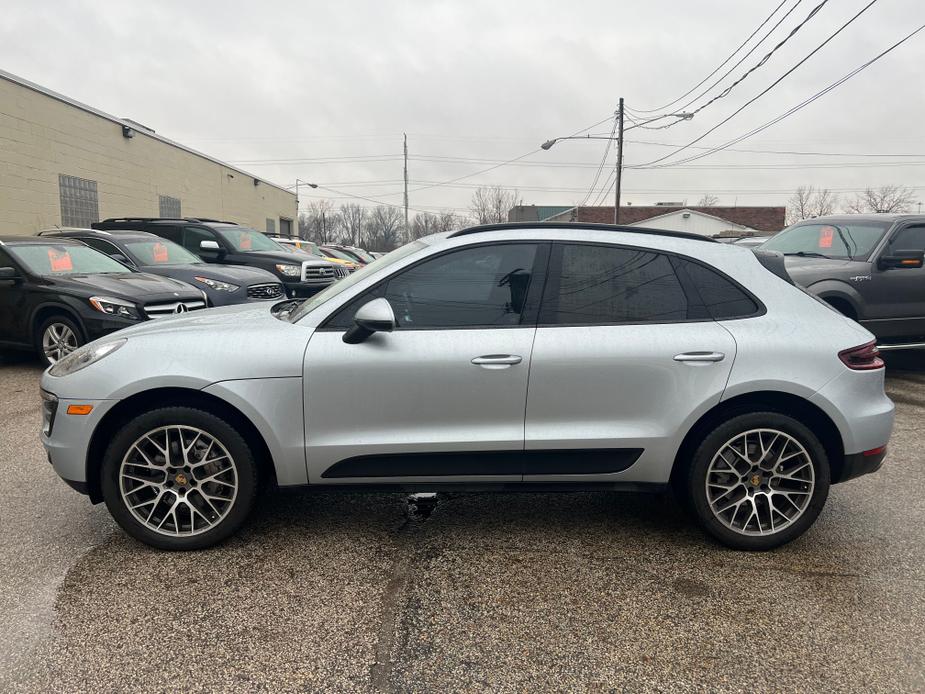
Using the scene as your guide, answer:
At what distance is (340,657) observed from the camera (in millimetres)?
2432

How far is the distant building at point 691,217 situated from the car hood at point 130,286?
141 feet

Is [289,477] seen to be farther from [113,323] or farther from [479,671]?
[113,323]

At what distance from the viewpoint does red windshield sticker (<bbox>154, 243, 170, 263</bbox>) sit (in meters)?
9.43

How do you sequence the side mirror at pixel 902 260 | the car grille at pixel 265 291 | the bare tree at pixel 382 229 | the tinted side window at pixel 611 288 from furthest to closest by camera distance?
the bare tree at pixel 382 229 → the car grille at pixel 265 291 → the side mirror at pixel 902 260 → the tinted side window at pixel 611 288

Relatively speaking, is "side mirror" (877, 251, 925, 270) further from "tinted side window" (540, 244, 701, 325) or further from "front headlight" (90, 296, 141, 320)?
"front headlight" (90, 296, 141, 320)

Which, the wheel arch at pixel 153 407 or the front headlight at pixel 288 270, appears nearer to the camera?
the wheel arch at pixel 153 407

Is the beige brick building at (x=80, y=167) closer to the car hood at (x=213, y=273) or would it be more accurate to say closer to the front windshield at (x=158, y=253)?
the front windshield at (x=158, y=253)

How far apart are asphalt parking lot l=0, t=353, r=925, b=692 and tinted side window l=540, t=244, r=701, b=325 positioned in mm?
1212

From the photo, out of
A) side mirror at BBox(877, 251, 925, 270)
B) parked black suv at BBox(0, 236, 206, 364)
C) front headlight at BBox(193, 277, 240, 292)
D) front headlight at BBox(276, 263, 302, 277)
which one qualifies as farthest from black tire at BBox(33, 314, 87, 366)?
side mirror at BBox(877, 251, 925, 270)

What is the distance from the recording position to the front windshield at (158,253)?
30.6 feet

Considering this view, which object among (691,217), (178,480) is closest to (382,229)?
(691,217)

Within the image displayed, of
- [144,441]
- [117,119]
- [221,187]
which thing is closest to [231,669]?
[144,441]

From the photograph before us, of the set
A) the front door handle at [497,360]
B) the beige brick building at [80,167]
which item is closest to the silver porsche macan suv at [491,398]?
the front door handle at [497,360]

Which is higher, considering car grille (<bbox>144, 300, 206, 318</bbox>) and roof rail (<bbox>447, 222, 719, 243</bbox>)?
roof rail (<bbox>447, 222, 719, 243</bbox>)
